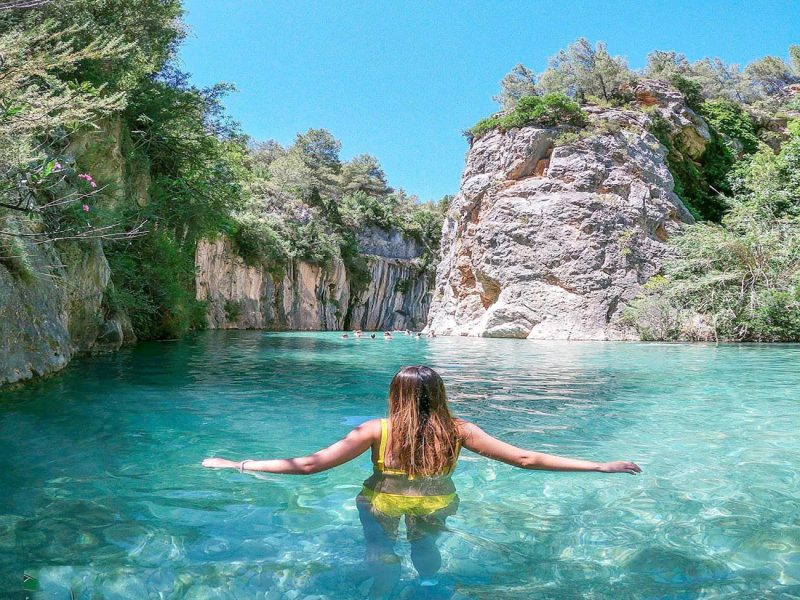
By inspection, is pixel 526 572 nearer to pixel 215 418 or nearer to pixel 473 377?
pixel 215 418

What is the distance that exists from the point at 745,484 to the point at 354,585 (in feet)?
9.33

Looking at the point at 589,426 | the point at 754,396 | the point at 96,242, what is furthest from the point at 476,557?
the point at 96,242

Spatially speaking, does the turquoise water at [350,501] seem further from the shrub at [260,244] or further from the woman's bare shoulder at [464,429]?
the shrub at [260,244]

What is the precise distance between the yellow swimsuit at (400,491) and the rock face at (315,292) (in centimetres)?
2669

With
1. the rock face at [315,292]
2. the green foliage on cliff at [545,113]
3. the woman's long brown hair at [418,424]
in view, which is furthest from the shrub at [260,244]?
the woman's long brown hair at [418,424]

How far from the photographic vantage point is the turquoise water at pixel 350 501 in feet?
8.02

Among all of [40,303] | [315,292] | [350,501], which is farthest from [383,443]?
[315,292]

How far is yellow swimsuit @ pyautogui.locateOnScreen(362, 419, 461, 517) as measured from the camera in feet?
9.19

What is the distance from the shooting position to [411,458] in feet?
9.11

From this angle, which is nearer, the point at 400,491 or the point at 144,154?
the point at 400,491

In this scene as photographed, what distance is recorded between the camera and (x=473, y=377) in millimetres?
9617

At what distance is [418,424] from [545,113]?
2768cm

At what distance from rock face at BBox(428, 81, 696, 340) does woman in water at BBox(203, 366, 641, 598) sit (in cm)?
2186

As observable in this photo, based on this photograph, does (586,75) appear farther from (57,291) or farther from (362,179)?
(57,291)
